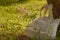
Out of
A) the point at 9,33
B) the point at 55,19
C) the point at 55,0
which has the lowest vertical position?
the point at 9,33

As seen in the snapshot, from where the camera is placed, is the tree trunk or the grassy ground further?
the grassy ground

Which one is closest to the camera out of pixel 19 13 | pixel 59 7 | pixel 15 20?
pixel 59 7

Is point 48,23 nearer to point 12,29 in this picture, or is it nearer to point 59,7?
point 59,7

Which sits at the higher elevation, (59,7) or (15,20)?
(59,7)

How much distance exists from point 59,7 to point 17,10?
1.75 m

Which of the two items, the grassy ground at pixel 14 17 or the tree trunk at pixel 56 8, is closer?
the tree trunk at pixel 56 8

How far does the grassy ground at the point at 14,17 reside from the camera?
4535 mm

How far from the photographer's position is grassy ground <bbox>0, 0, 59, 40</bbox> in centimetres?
454

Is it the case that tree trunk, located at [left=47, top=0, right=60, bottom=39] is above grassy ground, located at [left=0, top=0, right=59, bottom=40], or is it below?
above

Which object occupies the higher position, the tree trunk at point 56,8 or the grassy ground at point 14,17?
the tree trunk at point 56,8

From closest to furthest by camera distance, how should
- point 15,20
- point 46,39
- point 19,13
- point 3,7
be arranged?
point 46,39 < point 15,20 < point 19,13 < point 3,7

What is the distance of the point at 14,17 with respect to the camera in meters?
5.36

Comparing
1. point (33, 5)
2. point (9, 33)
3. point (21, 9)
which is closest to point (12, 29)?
point (9, 33)

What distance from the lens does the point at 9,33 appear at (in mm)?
4496
